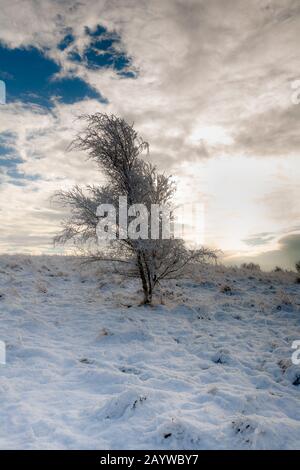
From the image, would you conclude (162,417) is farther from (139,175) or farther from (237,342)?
(139,175)

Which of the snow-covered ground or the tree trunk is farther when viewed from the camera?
the tree trunk

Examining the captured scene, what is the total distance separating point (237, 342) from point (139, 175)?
604 cm

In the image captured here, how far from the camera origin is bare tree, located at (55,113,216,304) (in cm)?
1107

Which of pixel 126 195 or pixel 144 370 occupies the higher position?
pixel 126 195

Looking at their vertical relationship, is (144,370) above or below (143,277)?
below

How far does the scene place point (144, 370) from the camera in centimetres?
651

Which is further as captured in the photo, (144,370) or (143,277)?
(143,277)

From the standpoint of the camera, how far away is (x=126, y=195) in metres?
11.2

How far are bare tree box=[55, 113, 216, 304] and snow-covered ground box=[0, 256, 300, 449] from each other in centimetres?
167

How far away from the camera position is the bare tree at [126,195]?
1107cm

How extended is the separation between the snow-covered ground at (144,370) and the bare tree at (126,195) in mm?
1667

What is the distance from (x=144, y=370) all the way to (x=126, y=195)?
620 centimetres

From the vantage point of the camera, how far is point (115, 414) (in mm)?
4781

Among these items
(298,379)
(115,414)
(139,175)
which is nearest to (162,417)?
(115,414)
